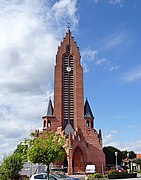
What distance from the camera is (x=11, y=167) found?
31641mm

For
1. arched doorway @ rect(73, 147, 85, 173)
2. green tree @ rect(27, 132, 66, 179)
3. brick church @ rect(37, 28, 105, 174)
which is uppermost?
brick church @ rect(37, 28, 105, 174)

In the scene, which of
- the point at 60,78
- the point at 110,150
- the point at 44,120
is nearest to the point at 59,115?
the point at 44,120

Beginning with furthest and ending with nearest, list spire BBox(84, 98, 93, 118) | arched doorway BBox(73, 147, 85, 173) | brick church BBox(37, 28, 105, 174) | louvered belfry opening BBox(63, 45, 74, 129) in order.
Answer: spire BBox(84, 98, 93, 118), louvered belfry opening BBox(63, 45, 74, 129), brick church BBox(37, 28, 105, 174), arched doorway BBox(73, 147, 85, 173)

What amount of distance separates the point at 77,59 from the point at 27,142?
55.3 meters

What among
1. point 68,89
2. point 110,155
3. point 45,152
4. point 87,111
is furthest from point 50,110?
point 45,152

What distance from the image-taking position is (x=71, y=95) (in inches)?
2896

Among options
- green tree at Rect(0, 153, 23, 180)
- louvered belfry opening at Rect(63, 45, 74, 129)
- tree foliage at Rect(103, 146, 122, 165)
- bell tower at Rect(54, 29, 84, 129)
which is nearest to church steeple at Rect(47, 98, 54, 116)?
bell tower at Rect(54, 29, 84, 129)

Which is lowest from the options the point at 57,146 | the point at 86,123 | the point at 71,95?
the point at 57,146

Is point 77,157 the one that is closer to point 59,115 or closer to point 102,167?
point 102,167

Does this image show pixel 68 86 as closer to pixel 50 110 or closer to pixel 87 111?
pixel 50 110

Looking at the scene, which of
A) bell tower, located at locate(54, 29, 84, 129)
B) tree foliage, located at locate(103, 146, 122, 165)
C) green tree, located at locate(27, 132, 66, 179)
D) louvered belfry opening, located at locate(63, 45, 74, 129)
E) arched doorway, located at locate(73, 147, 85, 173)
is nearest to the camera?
green tree, located at locate(27, 132, 66, 179)

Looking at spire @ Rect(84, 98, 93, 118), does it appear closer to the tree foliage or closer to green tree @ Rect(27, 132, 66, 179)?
the tree foliage

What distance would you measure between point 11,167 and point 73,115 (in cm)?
4099

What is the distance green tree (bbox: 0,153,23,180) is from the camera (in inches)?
1235
